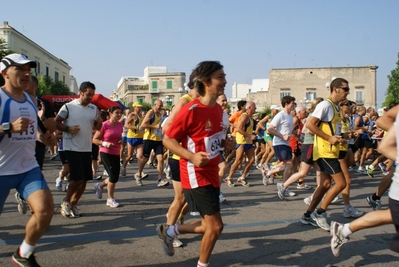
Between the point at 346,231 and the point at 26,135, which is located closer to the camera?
the point at 26,135

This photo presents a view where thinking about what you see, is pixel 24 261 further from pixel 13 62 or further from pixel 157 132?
pixel 157 132

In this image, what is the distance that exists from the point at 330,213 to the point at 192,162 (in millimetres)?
3879

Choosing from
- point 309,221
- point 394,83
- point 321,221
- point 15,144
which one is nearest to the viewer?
point 15,144

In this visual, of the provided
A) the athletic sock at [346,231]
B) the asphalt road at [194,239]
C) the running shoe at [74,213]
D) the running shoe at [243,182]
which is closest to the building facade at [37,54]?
the running shoe at [243,182]

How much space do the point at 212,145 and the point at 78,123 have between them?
3084 millimetres

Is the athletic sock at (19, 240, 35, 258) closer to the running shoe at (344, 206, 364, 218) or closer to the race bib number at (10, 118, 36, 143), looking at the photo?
the race bib number at (10, 118, 36, 143)

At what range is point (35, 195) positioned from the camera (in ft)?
11.9

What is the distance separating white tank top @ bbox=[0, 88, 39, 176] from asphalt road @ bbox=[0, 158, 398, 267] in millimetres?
1070

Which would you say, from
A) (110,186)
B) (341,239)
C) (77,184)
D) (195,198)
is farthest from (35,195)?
(110,186)

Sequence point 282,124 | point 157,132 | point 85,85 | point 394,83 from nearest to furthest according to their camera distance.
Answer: point 85,85 < point 282,124 < point 157,132 < point 394,83

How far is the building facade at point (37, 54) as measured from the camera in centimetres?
5804

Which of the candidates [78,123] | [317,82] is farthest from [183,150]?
[317,82]

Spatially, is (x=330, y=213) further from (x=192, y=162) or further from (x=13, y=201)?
(x=13, y=201)

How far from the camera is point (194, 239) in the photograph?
4949 mm
